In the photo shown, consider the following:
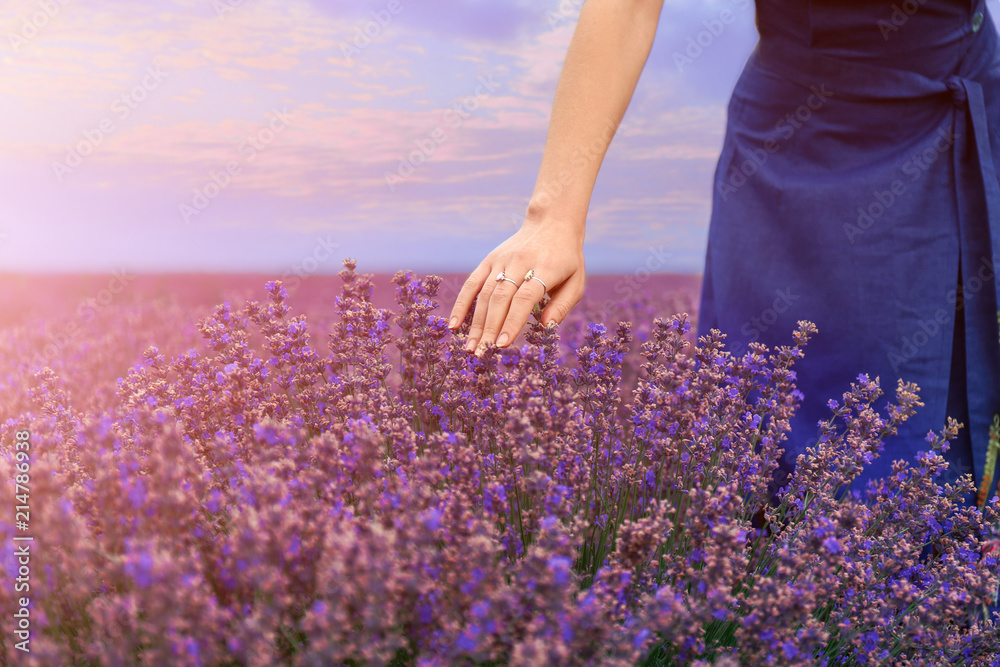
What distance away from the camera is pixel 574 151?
73.8 inches

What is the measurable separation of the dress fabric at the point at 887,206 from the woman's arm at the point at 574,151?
1.86 ft

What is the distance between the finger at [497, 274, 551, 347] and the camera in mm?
1614

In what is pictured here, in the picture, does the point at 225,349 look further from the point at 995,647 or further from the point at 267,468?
the point at 995,647

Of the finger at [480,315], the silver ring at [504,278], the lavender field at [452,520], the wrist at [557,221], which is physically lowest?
the lavender field at [452,520]

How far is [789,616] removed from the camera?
42.0 inches

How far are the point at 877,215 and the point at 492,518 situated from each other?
159cm

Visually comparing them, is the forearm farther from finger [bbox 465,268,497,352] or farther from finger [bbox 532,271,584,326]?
finger [bbox 465,268,497,352]

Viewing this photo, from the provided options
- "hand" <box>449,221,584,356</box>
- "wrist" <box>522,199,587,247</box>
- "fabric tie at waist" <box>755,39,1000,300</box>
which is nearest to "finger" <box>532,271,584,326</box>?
"hand" <box>449,221,584,356</box>

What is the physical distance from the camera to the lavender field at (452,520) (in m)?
0.89

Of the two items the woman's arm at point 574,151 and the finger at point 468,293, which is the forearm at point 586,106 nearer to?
the woman's arm at point 574,151

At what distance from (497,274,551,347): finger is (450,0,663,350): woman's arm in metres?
0.03

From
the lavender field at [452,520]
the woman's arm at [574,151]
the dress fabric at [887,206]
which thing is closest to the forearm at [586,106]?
the woman's arm at [574,151]

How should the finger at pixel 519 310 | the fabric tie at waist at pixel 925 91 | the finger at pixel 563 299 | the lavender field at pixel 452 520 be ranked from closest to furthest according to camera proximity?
1. the lavender field at pixel 452 520
2. the finger at pixel 519 310
3. the finger at pixel 563 299
4. the fabric tie at waist at pixel 925 91

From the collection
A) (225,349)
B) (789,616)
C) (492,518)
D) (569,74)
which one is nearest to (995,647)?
(789,616)
